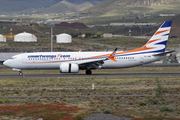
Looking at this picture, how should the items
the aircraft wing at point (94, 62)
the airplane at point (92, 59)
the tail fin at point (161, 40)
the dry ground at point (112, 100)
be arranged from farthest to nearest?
1. the tail fin at point (161, 40)
2. the airplane at point (92, 59)
3. the aircraft wing at point (94, 62)
4. the dry ground at point (112, 100)

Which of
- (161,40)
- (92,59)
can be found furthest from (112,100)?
(161,40)

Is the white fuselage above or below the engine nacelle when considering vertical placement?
above

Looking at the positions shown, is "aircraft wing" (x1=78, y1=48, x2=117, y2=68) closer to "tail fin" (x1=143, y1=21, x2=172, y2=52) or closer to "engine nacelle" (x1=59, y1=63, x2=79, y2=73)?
"engine nacelle" (x1=59, y1=63, x2=79, y2=73)

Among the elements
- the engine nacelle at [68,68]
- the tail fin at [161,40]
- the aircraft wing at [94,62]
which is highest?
the tail fin at [161,40]

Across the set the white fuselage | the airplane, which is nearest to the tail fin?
the airplane

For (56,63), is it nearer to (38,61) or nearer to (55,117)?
(38,61)

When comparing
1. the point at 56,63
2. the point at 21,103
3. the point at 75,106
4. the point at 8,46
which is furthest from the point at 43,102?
the point at 8,46

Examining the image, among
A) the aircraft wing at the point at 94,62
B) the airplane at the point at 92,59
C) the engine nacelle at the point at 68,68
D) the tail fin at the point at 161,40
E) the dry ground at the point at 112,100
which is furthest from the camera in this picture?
the tail fin at the point at 161,40

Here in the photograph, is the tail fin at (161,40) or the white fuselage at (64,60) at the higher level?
the tail fin at (161,40)

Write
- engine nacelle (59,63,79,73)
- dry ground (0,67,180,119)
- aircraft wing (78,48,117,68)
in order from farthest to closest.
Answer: aircraft wing (78,48,117,68)
engine nacelle (59,63,79,73)
dry ground (0,67,180,119)

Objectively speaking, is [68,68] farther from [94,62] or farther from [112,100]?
[112,100]

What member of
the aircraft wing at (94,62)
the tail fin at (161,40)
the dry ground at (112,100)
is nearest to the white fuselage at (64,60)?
the aircraft wing at (94,62)

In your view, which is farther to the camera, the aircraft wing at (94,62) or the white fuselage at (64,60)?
the white fuselage at (64,60)

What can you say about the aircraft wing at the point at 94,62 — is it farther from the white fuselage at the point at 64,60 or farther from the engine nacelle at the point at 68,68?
the engine nacelle at the point at 68,68
